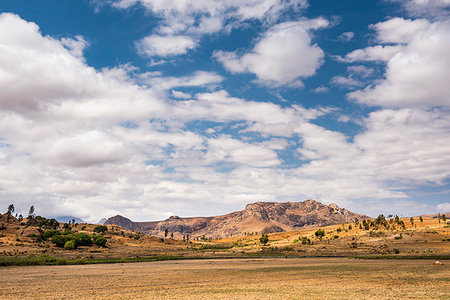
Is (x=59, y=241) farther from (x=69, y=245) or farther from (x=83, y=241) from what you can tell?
(x=83, y=241)

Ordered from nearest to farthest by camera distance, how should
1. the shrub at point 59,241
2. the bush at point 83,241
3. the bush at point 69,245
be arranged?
the bush at point 69,245, the shrub at point 59,241, the bush at point 83,241

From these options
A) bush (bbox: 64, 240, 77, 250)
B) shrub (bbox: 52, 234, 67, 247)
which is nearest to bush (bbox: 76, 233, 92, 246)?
shrub (bbox: 52, 234, 67, 247)

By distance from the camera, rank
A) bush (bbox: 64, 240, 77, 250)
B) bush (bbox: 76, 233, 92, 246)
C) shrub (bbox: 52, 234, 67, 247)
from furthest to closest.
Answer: bush (bbox: 76, 233, 92, 246)
shrub (bbox: 52, 234, 67, 247)
bush (bbox: 64, 240, 77, 250)

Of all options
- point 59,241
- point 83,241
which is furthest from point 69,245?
point 83,241

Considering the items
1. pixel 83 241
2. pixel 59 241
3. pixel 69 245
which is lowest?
pixel 69 245

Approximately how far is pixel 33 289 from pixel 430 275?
121 feet

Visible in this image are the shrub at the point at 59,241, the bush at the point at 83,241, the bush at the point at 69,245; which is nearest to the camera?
the bush at the point at 69,245

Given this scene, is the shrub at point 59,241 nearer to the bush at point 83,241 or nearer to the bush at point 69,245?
the bush at point 69,245

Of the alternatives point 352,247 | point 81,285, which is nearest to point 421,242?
point 352,247

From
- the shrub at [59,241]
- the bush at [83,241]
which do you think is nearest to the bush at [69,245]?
the shrub at [59,241]

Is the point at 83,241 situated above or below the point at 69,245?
above

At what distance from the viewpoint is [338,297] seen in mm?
20578

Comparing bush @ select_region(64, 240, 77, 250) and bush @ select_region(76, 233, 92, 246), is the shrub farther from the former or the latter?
bush @ select_region(76, 233, 92, 246)

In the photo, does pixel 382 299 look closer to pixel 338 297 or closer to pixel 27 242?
pixel 338 297
